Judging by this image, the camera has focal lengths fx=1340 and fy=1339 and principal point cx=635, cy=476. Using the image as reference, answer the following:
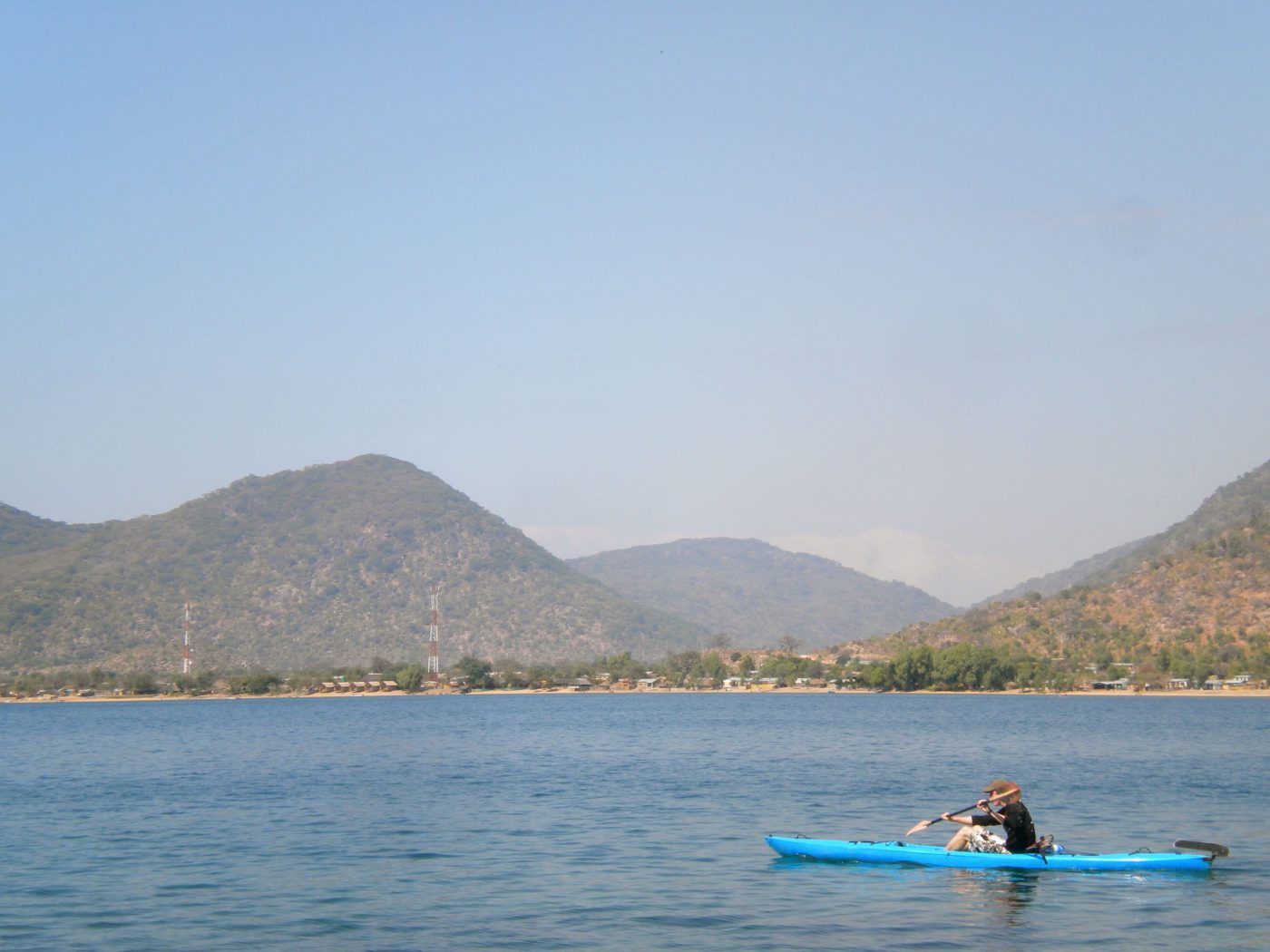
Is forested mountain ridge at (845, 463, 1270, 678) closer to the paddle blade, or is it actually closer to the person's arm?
the paddle blade

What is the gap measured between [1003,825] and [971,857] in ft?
3.66

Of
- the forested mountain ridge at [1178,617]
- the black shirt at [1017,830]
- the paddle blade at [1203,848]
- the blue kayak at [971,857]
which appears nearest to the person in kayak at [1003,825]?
the black shirt at [1017,830]

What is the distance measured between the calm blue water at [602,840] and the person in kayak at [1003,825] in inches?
25.1

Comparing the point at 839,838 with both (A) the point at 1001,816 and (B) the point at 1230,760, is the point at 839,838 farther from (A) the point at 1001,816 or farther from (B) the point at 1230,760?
(B) the point at 1230,760

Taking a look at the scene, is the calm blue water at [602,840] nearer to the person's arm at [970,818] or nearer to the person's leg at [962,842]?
the person's leg at [962,842]

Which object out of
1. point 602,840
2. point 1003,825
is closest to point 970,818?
point 1003,825

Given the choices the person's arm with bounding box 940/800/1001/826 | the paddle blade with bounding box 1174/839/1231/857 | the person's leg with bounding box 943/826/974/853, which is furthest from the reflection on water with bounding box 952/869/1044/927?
the paddle blade with bounding box 1174/839/1231/857

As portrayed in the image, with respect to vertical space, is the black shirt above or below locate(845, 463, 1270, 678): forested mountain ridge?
below

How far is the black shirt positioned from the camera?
107 ft

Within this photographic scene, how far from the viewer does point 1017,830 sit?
3247 cm

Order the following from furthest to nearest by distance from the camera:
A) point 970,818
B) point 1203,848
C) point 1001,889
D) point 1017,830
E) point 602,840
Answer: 1. point 602,840
2. point 970,818
3. point 1203,848
4. point 1017,830
5. point 1001,889

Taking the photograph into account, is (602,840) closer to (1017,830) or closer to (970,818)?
(970,818)

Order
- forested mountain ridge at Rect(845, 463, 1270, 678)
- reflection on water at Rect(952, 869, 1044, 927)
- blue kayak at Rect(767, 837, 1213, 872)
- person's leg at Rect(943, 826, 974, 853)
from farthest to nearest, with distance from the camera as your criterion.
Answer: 1. forested mountain ridge at Rect(845, 463, 1270, 678)
2. person's leg at Rect(943, 826, 974, 853)
3. blue kayak at Rect(767, 837, 1213, 872)
4. reflection on water at Rect(952, 869, 1044, 927)

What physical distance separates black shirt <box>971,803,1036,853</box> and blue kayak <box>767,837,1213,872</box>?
20cm
